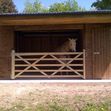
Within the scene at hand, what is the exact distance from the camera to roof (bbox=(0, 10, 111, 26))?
60.1ft

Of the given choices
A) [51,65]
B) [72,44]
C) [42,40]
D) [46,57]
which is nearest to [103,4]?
[42,40]

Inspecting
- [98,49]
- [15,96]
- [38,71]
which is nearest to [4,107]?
[15,96]

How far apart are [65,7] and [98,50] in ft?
136

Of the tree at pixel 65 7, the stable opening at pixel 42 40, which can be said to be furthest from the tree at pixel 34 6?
the stable opening at pixel 42 40

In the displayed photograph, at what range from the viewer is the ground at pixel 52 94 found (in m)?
15.0

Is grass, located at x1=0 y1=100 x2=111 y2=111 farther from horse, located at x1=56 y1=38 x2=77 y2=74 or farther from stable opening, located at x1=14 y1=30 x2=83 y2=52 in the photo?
stable opening, located at x1=14 y1=30 x2=83 y2=52

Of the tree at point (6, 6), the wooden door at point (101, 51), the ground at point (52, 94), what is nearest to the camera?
the ground at point (52, 94)

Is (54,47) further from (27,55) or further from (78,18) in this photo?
(78,18)

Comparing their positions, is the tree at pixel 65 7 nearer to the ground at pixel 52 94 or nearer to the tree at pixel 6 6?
the tree at pixel 6 6

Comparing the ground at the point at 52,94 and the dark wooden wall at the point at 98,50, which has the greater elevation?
the dark wooden wall at the point at 98,50

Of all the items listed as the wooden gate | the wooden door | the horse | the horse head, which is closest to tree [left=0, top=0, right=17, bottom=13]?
the horse

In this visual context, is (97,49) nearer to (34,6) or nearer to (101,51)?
(101,51)

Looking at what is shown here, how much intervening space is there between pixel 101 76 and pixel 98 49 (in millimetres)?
1188

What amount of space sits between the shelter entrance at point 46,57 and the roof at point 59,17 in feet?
4.49
